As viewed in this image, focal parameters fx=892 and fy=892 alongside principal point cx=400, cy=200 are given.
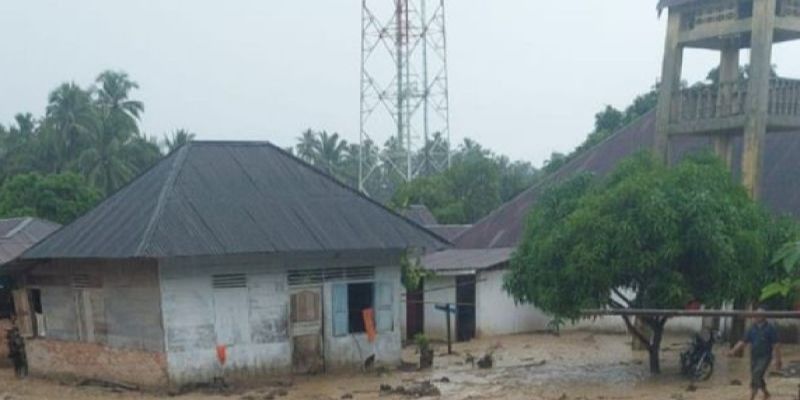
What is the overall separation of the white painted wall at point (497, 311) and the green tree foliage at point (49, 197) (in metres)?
17.3

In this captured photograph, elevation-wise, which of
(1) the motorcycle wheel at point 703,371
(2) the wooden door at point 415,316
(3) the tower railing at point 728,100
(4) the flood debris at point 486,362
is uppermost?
(3) the tower railing at point 728,100

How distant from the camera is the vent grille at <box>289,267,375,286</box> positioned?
1692 centimetres

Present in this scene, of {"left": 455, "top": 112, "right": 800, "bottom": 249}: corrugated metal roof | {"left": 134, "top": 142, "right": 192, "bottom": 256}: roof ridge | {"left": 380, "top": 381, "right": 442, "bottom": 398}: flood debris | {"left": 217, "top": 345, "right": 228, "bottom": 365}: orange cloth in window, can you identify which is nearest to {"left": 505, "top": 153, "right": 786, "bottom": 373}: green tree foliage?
{"left": 380, "top": 381, "right": 442, "bottom": 398}: flood debris

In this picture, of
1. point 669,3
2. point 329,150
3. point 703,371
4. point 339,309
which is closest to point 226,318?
point 339,309

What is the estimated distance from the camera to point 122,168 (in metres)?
39.9

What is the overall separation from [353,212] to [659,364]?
666 centimetres

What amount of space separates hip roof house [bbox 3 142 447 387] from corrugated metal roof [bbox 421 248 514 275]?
466cm

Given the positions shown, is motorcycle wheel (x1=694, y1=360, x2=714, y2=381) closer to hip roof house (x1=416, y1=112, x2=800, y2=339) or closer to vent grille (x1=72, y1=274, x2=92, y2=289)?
hip roof house (x1=416, y1=112, x2=800, y2=339)

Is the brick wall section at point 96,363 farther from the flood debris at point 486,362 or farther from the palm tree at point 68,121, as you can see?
the palm tree at point 68,121

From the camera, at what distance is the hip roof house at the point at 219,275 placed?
51.2 feet

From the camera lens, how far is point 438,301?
23656mm

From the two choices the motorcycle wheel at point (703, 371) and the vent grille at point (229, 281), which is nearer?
the motorcycle wheel at point (703, 371)

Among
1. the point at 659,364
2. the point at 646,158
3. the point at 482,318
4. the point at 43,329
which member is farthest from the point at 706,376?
the point at 43,329

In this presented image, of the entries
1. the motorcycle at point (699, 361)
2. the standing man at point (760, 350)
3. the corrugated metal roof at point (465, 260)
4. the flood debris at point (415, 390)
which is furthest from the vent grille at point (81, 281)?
the standing man at point (760, 350)
